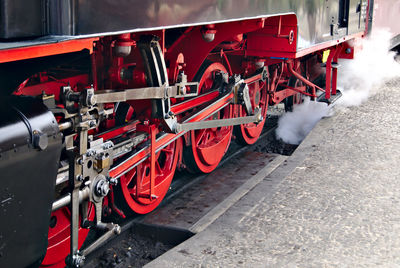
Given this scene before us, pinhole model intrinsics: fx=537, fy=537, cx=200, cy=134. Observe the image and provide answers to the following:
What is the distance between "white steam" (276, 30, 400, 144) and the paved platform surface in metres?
1.76

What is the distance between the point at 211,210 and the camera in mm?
4133

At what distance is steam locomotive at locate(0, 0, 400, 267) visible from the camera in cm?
200

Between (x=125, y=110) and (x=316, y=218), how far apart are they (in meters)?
1.51

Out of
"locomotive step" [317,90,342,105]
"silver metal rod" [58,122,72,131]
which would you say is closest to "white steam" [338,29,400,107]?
"locomotive step" [317,90,342,105]

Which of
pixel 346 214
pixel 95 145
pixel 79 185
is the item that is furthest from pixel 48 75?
pixel 346 214

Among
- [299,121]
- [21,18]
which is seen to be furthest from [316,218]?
[299,121]

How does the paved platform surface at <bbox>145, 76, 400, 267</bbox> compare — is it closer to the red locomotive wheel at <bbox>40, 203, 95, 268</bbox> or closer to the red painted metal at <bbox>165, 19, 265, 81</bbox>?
the red locomotive wheel at <bbox>40, 203, 95, 268</bbox>

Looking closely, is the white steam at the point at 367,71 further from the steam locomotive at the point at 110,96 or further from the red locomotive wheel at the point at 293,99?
the steam locomotive at the point at 110,96

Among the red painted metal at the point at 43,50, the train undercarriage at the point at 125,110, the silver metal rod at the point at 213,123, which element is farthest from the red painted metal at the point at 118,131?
the red painted metal at the point at 43,50

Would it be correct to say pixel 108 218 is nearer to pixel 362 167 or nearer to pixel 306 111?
pixel 362 167

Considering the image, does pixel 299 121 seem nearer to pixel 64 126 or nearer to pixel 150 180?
pixel 150 180

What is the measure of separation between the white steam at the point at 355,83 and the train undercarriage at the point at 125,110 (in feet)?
4.64

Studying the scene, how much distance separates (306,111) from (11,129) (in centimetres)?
596

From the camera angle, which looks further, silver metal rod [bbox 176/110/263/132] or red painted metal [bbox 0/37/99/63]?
silver metal rod [bbox 176/110/263/132]
